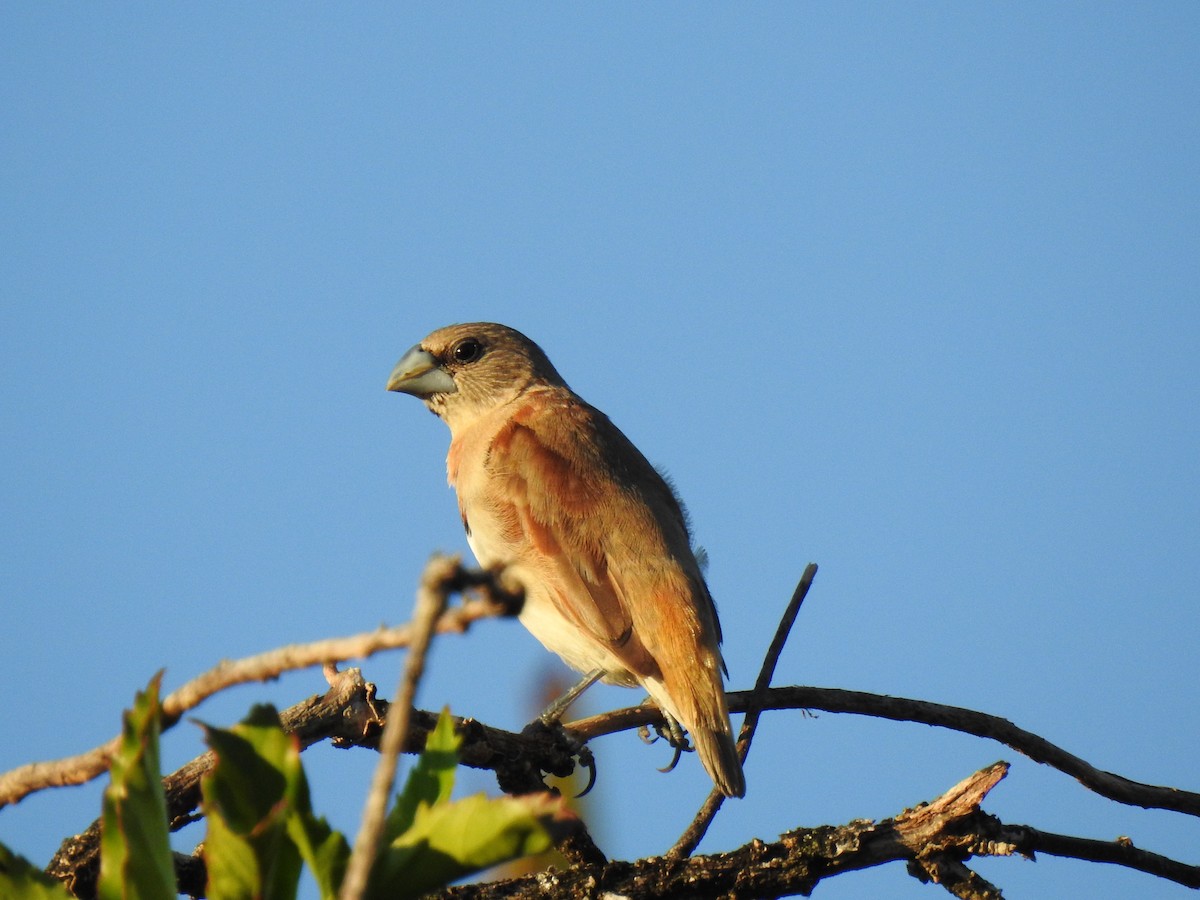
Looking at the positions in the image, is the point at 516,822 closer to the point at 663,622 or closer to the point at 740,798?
the point at 740,798

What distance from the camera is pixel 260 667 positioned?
5.44 feet

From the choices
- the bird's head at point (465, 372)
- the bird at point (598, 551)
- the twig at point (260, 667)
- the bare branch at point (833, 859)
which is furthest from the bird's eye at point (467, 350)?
the twig at point (260, 667)

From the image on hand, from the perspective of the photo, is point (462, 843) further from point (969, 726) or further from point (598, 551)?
point (598, 551)

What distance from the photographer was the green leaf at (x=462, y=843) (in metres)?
1.82

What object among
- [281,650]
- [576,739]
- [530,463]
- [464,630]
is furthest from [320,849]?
[530,463]

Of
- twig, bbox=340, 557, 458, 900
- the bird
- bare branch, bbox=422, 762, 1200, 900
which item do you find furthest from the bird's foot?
twig, bbox=340, 557, 458, 900

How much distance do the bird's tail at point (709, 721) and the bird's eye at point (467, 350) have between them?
2.99m

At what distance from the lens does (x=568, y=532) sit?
239 inches

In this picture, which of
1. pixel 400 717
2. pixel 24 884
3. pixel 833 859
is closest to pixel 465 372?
pixel 833 859

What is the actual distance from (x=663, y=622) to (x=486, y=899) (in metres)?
2.79

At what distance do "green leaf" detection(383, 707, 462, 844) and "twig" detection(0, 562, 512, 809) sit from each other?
1.33ft

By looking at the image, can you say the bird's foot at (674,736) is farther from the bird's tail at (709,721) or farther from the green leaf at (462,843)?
the green leaf at (462,843)

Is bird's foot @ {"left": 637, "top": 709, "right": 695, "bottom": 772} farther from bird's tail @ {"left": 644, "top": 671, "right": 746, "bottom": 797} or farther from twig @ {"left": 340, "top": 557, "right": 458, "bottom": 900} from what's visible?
twig @ {"left": 340, "top": 557, "right": 458, "bottom": 900}

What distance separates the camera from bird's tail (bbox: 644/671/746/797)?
480 centimetres
